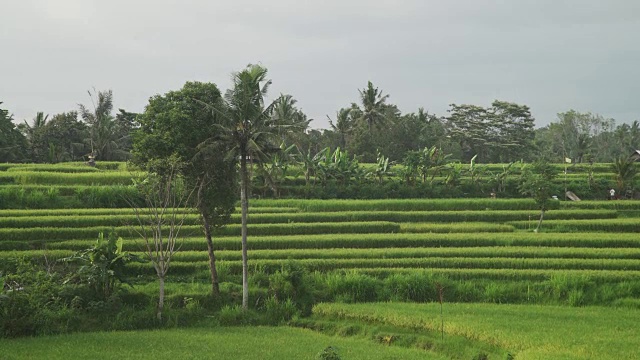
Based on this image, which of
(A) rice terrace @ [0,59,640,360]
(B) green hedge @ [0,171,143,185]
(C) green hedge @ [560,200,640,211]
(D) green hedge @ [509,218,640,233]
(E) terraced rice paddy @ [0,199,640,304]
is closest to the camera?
(A) rice terrace @ [0,59,640,360]

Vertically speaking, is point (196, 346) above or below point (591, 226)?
below

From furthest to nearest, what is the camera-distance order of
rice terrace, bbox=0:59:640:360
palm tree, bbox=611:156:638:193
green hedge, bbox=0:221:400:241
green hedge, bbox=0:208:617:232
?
palm tree, bbox=611:156:638:193
green hedge, bbox=0:208:617:232
green hedge, bbox=0:221:400:241
rice terrace, bbox=0:59:640:360

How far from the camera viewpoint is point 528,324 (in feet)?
52.6

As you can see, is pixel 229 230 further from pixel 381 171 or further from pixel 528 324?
pixel 381 171

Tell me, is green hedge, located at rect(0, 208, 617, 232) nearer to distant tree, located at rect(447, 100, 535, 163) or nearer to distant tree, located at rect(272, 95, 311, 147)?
distant tree, located at rect(272, 95, 311, 147)

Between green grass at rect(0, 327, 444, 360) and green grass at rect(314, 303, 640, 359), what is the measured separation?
155 centimetres

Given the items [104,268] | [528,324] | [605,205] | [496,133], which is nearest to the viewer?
[528,324]

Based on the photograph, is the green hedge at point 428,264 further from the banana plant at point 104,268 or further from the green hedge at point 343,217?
the green hedge at point 343,217

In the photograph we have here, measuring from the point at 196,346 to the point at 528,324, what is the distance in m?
8.86

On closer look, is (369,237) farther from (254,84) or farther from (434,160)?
(434,160)

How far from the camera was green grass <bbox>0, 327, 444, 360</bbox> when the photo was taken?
14.1 m

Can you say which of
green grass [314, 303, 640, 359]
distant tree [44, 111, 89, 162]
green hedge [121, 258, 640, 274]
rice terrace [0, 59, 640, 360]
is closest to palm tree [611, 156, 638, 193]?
rice terrace [0, 59, 640, 360]

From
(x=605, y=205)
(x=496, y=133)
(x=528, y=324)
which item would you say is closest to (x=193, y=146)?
(x=528, y=324)

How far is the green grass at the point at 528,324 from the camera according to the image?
1359cm
